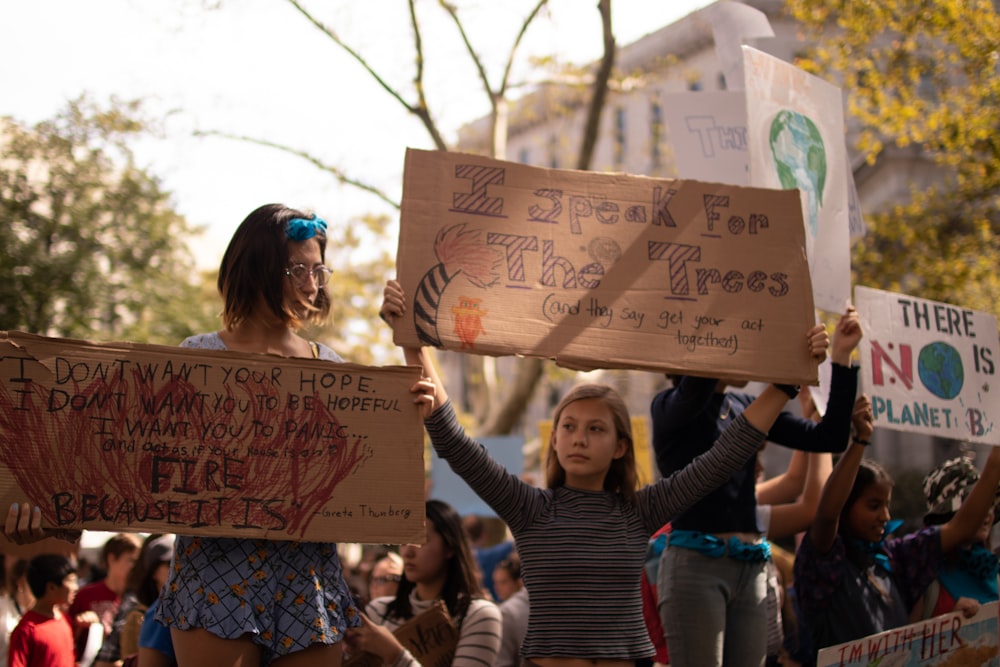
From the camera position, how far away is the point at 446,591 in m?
4.53

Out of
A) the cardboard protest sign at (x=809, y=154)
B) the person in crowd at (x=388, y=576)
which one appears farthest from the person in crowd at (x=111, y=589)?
the cardboard protest sign at (x=809, y=154)

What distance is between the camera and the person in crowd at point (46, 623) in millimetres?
5109

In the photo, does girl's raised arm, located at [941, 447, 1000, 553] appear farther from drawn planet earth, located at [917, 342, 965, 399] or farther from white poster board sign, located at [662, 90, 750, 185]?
white poster board sign, located at [662, 90, 750, 185]

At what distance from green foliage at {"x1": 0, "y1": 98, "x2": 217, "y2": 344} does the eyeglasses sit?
16.7 meters

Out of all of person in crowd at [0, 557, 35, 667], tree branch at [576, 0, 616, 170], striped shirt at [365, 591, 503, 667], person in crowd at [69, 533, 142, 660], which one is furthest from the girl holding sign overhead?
tree branch at [576, 0, 616, 170]

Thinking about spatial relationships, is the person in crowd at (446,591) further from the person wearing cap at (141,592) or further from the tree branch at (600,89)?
the tree branch at (600,89)

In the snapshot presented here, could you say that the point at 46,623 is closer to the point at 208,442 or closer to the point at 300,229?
the point at 208,442

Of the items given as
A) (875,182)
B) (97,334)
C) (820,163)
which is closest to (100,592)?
(820,163)

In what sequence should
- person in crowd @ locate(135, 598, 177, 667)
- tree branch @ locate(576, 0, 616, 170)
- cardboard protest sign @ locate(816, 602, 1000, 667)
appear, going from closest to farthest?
1. person in crowd @ locate(135, 598, 177, 667)
2. cardboard protest sign @ locate(816, 602, 1000, 667)
3. tree branch @ locate(576, 0, 616, 170)

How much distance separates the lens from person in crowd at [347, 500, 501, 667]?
4.34m

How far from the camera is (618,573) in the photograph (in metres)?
3.54

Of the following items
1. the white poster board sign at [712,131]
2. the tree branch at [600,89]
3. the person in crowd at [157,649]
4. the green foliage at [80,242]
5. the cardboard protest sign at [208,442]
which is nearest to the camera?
the cardboard protest sign at [208,442]

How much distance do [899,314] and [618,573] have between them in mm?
2110

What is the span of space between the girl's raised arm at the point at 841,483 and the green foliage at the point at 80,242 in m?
16.5
